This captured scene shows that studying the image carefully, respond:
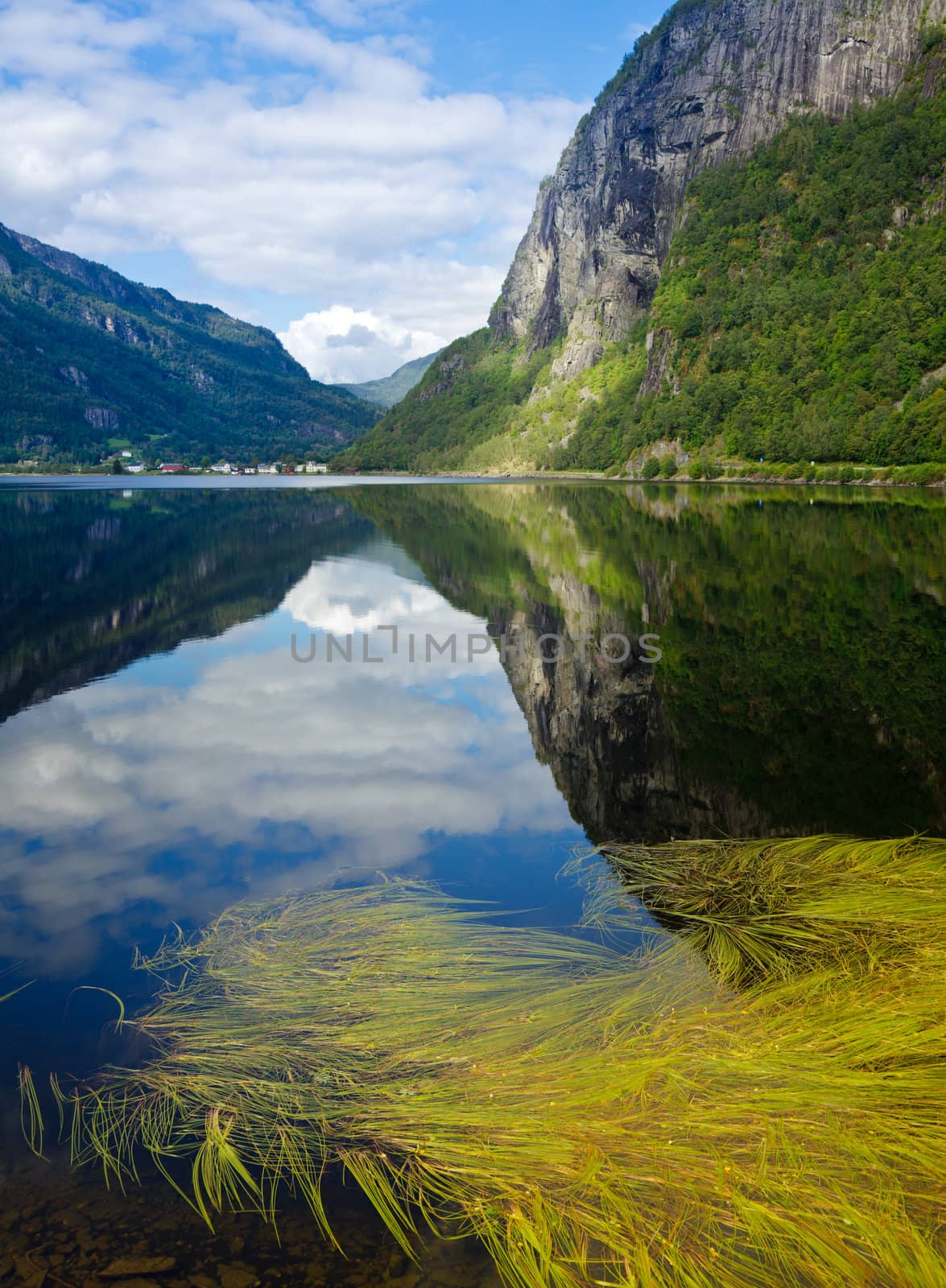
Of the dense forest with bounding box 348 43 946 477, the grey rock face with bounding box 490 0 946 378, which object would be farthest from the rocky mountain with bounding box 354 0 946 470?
the dense forest with bounding box 348 43 946 477

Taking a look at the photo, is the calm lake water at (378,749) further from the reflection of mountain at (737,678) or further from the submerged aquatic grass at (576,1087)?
the submerged aquatic grass at (576,1087)

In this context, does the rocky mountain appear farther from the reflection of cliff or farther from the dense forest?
the reflection of cliff

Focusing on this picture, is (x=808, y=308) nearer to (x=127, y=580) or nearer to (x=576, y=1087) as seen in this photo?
(x=127, y=580)

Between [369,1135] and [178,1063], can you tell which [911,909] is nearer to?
[369,1135]

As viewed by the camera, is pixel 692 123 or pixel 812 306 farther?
pixel 692 123

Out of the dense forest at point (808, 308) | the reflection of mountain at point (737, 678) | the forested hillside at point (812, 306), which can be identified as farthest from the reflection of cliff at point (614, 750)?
the dense forest at point (808, 308)

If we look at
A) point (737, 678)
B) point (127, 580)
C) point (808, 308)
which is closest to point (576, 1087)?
point (737, 678)
